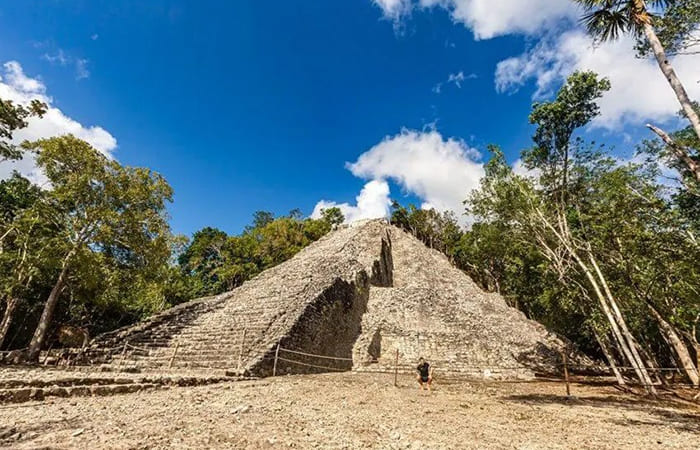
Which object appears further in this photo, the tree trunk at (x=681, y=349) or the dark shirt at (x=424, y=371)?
the tree trunk at (x=681, y=349)

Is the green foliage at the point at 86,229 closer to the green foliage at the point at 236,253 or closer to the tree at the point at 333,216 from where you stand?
the green foliage at the point at 236,253

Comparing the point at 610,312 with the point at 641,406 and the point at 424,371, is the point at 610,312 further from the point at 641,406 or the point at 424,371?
the point at 424,371

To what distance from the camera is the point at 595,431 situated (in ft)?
18.0

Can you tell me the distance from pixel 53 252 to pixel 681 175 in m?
21.8

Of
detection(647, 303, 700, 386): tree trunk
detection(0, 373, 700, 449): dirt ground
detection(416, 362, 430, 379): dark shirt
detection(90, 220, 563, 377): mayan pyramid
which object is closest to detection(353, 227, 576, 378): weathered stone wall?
detection(90, 220, 563, 377): mayan pyramid

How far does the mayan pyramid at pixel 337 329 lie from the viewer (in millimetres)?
10258

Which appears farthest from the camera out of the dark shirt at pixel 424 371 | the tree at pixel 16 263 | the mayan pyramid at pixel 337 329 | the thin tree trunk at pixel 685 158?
the tree at pixel 16 263

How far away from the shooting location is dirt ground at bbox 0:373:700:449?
4.09m

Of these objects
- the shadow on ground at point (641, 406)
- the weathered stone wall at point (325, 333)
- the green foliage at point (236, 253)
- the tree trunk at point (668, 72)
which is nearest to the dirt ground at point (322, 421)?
the shadow on ground at point (641, 406)

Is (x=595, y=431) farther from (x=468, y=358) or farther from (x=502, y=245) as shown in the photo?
(x=502, y=245)

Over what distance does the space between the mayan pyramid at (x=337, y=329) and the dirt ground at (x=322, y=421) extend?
2948 millimetres

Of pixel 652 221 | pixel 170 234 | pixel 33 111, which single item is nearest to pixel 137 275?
pixel 170 234

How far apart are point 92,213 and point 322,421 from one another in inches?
484

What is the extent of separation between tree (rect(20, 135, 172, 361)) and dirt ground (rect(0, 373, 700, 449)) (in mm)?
8546
